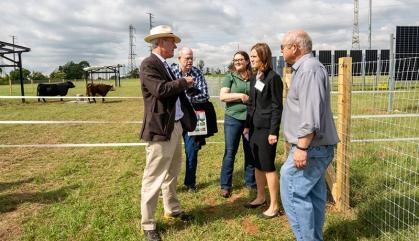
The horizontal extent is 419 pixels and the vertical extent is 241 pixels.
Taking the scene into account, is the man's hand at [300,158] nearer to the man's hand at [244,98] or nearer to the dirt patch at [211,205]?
the man's hand at [244,98]

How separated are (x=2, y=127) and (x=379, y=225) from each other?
10544mm

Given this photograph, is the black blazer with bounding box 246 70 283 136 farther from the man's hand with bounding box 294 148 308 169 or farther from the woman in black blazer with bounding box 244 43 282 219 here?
the man's hand with bounding box 294 148 308 169

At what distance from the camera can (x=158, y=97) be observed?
9.96 ft

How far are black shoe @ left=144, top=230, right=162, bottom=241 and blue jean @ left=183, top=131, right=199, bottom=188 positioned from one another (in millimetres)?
1396

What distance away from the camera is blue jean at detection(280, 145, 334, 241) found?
8.49 feet

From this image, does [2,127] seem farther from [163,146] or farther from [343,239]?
[343,239]

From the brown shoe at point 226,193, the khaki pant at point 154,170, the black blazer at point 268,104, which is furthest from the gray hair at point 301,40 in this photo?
the brown shoe at point 226,193

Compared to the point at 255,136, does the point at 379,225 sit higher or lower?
lower

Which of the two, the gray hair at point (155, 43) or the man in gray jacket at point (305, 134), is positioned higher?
the gray hair at point (155, 43)

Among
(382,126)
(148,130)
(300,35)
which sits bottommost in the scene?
(382,126)

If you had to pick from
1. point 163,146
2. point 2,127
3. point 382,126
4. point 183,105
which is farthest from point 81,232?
point 2,127

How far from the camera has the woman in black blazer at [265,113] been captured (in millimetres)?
3461

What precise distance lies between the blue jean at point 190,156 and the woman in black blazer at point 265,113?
37.4 inches

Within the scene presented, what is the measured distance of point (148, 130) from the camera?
317 centimetres
